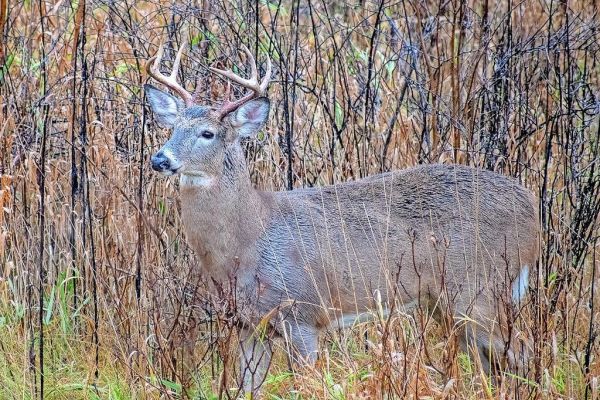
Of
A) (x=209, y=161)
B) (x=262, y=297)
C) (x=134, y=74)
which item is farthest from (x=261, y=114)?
(x=134, y=74)

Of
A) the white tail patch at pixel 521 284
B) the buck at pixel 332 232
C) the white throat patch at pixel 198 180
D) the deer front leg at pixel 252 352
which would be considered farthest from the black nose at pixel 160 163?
the white tail patch at pixel 521 284

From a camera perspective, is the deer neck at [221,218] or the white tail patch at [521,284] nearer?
the deer neck at [221,218]

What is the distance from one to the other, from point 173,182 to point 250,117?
867mm

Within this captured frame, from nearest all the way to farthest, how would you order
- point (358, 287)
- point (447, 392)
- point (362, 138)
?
point (447, 392), point (358, 287), point (362, 138)

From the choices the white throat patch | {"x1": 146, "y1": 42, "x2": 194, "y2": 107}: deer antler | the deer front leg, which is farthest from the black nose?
the deer front leg

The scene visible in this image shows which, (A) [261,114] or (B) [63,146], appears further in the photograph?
(B) [63,146]

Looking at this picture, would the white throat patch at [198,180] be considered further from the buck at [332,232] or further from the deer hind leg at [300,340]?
the deer hind leg at [300,340]

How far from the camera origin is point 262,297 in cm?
516

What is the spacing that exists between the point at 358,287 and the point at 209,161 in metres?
0.94

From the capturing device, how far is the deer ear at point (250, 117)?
5441mm

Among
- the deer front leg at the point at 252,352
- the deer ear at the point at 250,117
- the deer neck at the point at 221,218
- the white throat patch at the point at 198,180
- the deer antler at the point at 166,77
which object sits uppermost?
the deer antler at the point at 166,77

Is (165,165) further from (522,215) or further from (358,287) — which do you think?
(522,215)

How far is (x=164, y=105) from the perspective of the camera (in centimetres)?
559

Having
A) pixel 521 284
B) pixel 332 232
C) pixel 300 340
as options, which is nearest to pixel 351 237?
pixel 332 232
